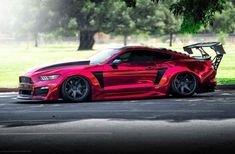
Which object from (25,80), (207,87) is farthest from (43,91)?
(207,87)

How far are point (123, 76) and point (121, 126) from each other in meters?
4.82

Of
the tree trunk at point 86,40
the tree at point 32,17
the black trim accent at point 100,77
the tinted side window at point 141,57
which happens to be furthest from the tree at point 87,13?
the black trim accent at point 100,77

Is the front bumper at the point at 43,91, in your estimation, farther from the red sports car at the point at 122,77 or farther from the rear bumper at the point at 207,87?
the rear bumper at the point at 207,87

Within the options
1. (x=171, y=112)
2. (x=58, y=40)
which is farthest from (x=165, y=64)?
(x=58, y=40)

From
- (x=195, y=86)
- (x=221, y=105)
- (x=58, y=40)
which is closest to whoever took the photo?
(x=221, y=105)

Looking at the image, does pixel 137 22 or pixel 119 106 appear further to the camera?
pixel 137 22

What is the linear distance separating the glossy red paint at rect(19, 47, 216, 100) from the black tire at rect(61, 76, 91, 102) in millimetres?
98

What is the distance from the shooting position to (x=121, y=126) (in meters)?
11.0

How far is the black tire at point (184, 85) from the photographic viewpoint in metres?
16.2

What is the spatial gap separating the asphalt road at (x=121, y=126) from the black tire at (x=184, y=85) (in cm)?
41

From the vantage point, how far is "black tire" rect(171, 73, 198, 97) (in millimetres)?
16219

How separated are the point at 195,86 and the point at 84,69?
2.94m

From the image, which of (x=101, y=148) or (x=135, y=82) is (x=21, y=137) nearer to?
(x=101, y=148)

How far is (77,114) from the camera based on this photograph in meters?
12.9
